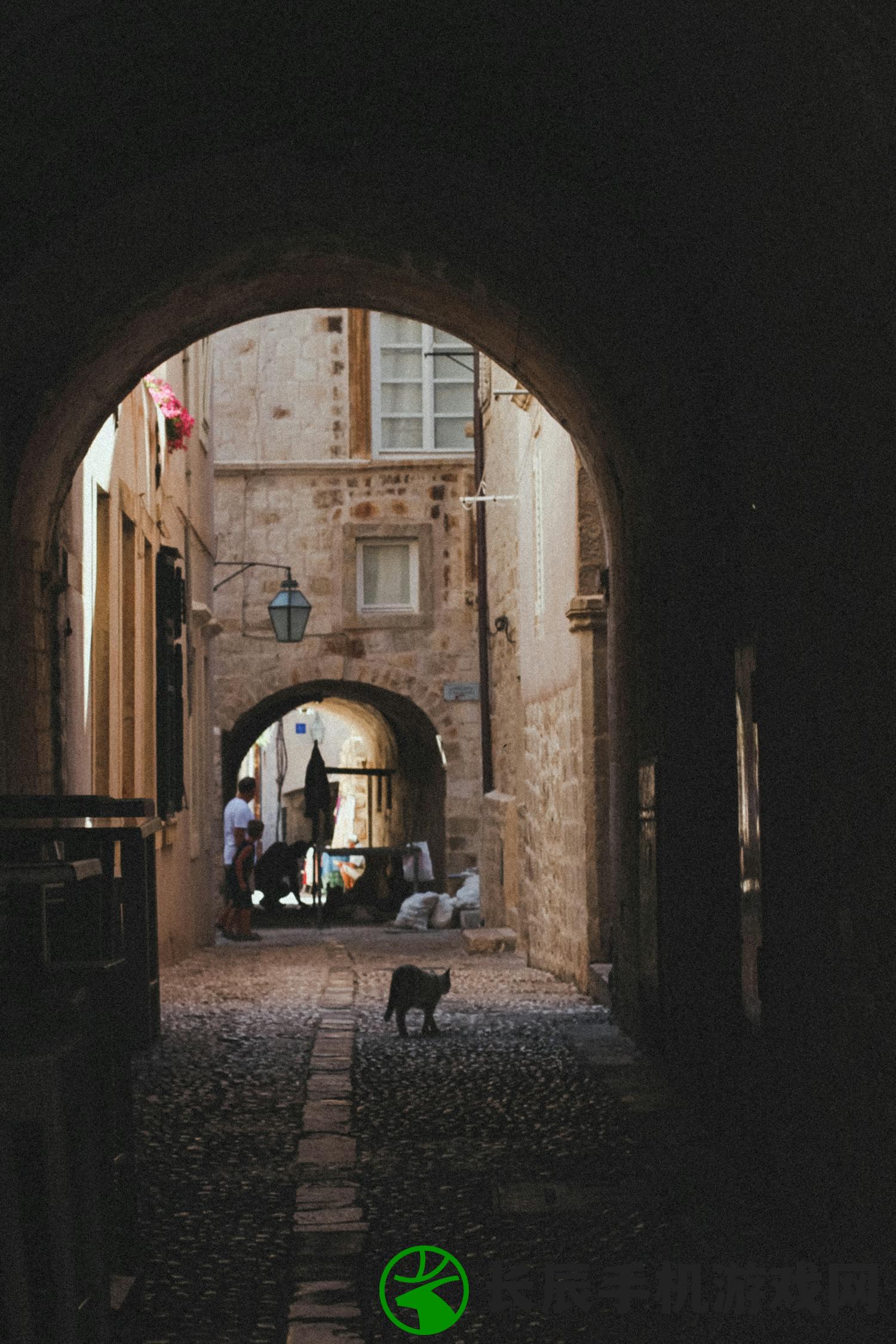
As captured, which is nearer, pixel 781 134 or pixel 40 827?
pixel 40 827

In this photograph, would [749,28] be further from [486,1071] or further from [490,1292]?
[486,1071]

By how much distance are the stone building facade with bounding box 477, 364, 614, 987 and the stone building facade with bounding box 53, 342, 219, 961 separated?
2.65 m

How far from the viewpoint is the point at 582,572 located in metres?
10.6

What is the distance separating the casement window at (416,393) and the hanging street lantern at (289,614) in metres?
3.91

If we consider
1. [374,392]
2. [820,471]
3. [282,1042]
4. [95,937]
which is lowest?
[282,1042]

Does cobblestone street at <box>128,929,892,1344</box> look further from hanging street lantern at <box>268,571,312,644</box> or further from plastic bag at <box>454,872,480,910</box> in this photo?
hanging street lantern at <box>268,571,312,644</box>

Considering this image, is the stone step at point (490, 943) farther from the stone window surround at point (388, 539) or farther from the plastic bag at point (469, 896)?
the stone window surround at point (388, 539)

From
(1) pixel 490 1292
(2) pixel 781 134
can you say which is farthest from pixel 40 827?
(2) pixel 781 134

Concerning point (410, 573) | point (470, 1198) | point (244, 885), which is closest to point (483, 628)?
point (244, 885)

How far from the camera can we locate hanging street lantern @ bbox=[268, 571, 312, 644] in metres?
18.9

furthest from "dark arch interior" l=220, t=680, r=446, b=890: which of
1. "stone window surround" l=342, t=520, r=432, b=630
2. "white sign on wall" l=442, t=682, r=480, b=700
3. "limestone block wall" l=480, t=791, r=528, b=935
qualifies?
"limestone block wall" l=480, t=791, r=528, b=935

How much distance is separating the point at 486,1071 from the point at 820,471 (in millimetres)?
3465

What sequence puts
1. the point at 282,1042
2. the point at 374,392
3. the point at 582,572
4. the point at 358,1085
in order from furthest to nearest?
1. the point at 374,392
2. the point at 582,572
3. the point at 282,1042
4. the point at 358,1085

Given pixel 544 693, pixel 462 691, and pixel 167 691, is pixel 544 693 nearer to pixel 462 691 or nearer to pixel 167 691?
pixel 167 691
